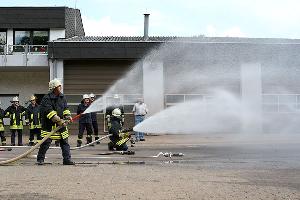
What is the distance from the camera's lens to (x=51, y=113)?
382 inches

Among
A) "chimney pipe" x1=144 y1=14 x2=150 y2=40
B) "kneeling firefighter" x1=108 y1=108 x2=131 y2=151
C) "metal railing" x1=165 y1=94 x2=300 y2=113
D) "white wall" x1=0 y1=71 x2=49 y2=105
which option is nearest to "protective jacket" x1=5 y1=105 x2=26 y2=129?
"kneeling firefighter" x1=108 y1=108 x2=131 y2=151

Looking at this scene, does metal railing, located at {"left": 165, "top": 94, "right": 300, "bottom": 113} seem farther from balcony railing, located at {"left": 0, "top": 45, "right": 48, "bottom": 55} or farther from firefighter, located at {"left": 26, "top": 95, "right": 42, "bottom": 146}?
firefighter, located at {"left": 26, "top": 95, "right": 42, "bottom": 146}

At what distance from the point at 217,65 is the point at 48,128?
15354mm

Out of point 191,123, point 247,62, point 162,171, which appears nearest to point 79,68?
point 247,62

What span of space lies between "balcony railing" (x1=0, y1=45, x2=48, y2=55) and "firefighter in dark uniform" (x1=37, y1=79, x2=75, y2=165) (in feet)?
56.3

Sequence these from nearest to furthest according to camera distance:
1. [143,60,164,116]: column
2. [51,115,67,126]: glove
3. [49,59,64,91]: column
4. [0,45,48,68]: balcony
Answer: [51,115,67,126]: glove → [143,60,164,116]: column → [49,59,64,91]: column → [0,45,48,68]: balcony

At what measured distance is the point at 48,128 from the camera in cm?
989

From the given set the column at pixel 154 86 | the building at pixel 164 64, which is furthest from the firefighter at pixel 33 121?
the column at pixel 154 86

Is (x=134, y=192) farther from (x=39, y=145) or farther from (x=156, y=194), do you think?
(x=39, y=145)

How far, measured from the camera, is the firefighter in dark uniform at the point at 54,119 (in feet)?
31.9

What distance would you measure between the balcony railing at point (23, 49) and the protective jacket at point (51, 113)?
17.2m

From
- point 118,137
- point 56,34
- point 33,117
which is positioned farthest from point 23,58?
point 118,137

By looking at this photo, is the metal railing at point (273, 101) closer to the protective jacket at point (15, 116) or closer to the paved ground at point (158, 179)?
the protective jacket at point (15, 116)

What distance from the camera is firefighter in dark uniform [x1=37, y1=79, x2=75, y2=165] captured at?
9.71m
